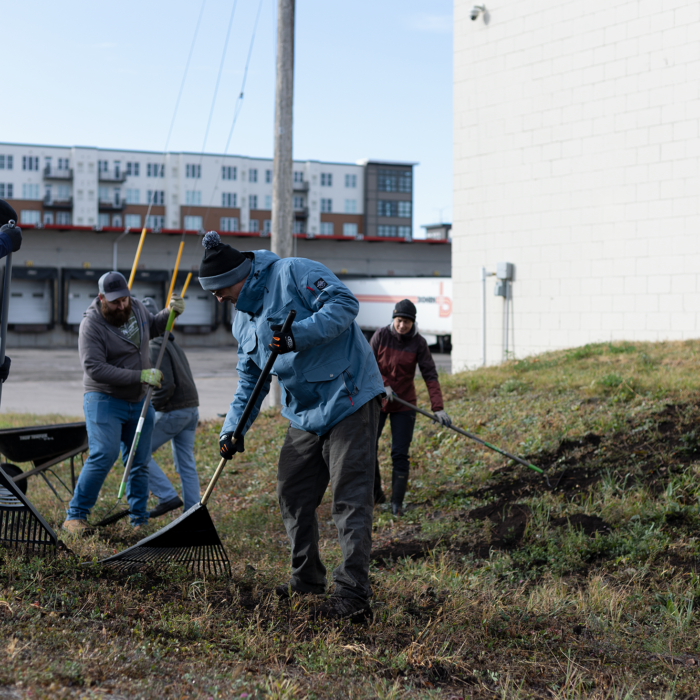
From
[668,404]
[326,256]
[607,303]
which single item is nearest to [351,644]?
[668,404]

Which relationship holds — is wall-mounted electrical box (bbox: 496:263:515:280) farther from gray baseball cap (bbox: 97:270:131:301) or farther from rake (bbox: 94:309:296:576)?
rake (bbox: 94:309:296:576)

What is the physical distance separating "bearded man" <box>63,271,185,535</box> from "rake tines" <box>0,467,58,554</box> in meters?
0.86

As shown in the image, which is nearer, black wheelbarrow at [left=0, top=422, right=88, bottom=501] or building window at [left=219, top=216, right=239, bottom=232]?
black wheelbarrow at [left=0, top=422, right=88, bottom=501]

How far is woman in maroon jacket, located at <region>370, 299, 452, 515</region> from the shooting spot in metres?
6.77

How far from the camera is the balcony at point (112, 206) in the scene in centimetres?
7807

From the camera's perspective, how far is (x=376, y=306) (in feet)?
113

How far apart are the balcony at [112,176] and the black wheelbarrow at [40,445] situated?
7740 cm

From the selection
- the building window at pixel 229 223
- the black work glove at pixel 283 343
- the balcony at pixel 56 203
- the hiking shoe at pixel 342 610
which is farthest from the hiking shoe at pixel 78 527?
the balcony at pixel 56 203

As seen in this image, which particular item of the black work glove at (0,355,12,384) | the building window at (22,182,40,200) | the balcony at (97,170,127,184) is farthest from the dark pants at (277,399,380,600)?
the building window at (22,182,40,200)

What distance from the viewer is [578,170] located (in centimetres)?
1312

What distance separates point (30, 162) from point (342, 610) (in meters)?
83.5

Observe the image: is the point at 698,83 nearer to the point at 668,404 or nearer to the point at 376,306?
the point at 668,404

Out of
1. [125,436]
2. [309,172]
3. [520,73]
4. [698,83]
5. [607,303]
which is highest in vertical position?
[309,172]

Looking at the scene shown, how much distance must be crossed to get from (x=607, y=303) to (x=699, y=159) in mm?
2653
